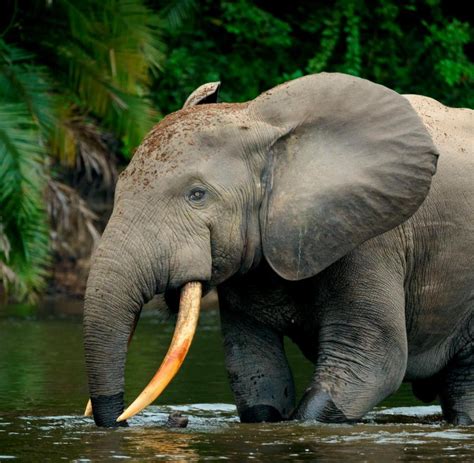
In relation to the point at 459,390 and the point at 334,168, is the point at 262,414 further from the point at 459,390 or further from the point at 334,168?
the point at 334,168

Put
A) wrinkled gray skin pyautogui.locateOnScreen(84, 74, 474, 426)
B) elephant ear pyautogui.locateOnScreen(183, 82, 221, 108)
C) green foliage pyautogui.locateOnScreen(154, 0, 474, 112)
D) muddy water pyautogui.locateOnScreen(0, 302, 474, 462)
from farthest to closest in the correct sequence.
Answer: green foliage pyautogui.locateOnScreen(154, 0, 474, 112), elephant ear pyautogui.locateOnScreen(183, 82, 221, 108), wrinkled gray skin pyautogui.locateOnScreen(84, 74, 474, 426), muddy water pyautogui.locateOnScreen(0, 302, 474, 462)

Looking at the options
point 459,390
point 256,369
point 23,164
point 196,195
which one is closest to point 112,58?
point 23,164

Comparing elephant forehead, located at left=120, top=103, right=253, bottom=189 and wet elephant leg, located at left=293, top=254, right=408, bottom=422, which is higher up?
elephant forehead, located at left=120, top=103, right=253, bottom=189

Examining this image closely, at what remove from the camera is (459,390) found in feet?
34.0

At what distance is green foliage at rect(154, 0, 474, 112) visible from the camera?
77.3ft

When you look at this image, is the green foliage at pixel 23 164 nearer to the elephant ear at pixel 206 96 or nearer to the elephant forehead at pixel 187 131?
the elephant ear at pixel 206 96

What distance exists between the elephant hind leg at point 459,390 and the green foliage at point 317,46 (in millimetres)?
12903

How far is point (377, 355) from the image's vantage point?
923 cm

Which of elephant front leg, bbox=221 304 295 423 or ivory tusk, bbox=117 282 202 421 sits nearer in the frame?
ivory tusk, bbox=117 282 202 421

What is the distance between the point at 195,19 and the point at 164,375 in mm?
16469

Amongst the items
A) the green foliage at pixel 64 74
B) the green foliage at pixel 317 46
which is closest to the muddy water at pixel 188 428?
the green foliage at pixel 64 74

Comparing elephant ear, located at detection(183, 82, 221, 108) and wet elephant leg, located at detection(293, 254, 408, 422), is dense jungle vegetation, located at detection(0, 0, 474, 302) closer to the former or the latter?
elephant ear, located at detection(183, 82, 221, 108)

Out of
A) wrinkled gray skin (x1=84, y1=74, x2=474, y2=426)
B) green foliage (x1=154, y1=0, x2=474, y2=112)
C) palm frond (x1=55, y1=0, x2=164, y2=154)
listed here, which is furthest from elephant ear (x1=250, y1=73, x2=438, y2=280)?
green foliage (x1=154, y1=0, x2=474, y2=112)

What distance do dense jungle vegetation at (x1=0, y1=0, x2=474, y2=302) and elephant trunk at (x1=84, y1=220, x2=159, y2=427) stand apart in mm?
6878
